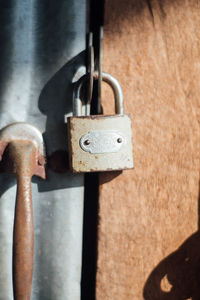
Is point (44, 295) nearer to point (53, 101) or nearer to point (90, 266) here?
point (90, 266)

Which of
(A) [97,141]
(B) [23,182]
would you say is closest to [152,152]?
(A) [97,141]

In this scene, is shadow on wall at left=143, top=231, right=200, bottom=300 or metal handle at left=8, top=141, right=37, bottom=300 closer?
metal handle at left=8, top=141, right=37, bottom=300

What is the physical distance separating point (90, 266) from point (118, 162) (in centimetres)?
22

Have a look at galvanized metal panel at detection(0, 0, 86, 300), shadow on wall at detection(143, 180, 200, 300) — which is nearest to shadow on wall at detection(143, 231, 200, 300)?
shadow on wall at detection(143, 180, 200, 300)

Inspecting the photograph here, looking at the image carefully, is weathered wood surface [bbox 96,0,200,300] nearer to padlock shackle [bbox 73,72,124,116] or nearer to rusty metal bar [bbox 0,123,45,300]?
padlock shackle [bbox 73,72,124,116]

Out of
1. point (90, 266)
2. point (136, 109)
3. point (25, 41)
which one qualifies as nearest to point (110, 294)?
point (90, 266)

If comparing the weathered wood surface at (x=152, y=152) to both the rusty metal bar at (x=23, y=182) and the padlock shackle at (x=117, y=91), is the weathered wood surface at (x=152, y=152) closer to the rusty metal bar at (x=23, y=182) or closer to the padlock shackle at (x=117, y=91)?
the padlock shackle at (x=117, y=91)

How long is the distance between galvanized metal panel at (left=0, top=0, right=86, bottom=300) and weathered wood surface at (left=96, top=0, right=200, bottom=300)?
0.05 meters

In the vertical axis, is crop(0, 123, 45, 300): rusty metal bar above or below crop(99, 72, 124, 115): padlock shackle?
below

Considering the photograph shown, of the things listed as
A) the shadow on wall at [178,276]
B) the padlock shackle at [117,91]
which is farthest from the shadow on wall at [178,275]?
the padlock shackle at [117,91]

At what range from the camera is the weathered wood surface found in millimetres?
519

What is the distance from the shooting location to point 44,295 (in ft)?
1.75

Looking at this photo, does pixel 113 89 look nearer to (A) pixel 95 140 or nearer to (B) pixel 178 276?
(A) pixel 95 140

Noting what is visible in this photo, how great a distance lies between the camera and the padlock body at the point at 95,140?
0.47 meters
